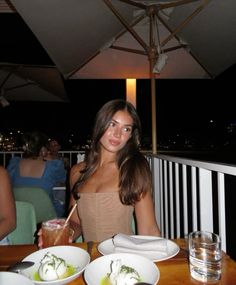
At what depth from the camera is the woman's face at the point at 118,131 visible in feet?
6.47

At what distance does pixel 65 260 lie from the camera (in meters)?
1.11

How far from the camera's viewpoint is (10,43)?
877 centimetres

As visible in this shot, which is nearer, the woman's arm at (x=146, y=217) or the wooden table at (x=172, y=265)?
the wooden table at (x=172, y=265)

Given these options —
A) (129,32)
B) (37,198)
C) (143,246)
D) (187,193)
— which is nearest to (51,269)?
(143,246)

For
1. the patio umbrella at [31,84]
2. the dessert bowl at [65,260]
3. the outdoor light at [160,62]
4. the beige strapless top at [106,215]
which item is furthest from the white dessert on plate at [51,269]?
the patio umbrella at [31,84]

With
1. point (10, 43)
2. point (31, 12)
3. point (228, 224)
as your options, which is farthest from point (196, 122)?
point (31, 12)

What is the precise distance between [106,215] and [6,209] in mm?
666

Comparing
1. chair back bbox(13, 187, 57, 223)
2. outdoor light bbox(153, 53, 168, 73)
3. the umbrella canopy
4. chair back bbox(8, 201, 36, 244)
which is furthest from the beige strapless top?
the umbrella canopy

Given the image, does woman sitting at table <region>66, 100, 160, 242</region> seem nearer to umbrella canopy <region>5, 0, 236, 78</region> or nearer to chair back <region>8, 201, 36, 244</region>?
chair back <region>8, 201, 36, 244</region>

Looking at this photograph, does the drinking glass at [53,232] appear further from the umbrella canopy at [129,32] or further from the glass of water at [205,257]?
the umbrella canopy at [129,32]

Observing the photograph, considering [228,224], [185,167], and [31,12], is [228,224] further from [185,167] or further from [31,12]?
[31,12]

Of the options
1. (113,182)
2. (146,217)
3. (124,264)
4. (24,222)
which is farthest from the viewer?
(24,222)

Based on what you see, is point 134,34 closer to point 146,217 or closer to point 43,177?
point 43,177

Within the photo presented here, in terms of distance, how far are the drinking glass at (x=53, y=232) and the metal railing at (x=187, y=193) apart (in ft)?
2.61
